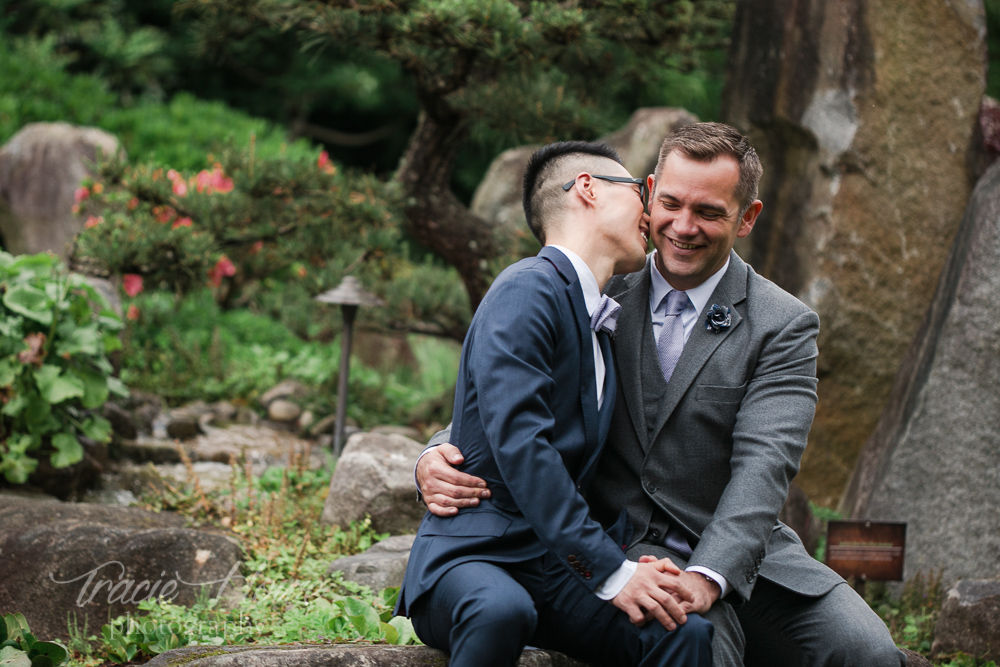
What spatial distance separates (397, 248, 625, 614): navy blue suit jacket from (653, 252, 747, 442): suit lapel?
151mm

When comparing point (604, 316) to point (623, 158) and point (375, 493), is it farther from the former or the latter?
point (623, 158)

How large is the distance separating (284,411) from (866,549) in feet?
11.4

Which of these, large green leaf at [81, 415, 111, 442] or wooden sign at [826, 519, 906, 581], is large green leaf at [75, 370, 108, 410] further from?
wooden sign at [826, 519, 906, 581]

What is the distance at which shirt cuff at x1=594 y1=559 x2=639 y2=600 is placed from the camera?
189 cm

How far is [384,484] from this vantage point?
11.6 feet

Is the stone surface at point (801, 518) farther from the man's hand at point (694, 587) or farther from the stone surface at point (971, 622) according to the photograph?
the man's hand at point (694, 587)

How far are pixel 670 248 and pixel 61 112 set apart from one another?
25.7ft

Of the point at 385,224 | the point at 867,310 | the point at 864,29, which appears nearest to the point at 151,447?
the point at 385,224

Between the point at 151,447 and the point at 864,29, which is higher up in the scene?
the point at 864,29

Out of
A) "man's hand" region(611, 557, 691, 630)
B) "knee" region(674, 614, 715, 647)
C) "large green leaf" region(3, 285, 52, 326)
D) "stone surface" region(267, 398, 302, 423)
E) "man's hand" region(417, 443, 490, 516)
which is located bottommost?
"stone surface" region(267, 398, 302, 423)

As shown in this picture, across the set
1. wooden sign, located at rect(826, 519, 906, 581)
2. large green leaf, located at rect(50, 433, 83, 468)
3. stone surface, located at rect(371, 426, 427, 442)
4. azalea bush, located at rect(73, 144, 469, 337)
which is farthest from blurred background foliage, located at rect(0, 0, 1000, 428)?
wooden sign, located at rect(826, 519, 906, 581)

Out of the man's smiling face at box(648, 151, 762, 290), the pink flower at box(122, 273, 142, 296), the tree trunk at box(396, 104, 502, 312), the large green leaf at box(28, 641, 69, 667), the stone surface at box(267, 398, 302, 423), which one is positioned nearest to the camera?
the man's smiling face at box(648, 151, 762, 290)

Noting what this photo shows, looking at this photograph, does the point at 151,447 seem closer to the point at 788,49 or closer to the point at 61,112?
the point at 788,49

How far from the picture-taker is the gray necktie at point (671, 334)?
2.26 meters
